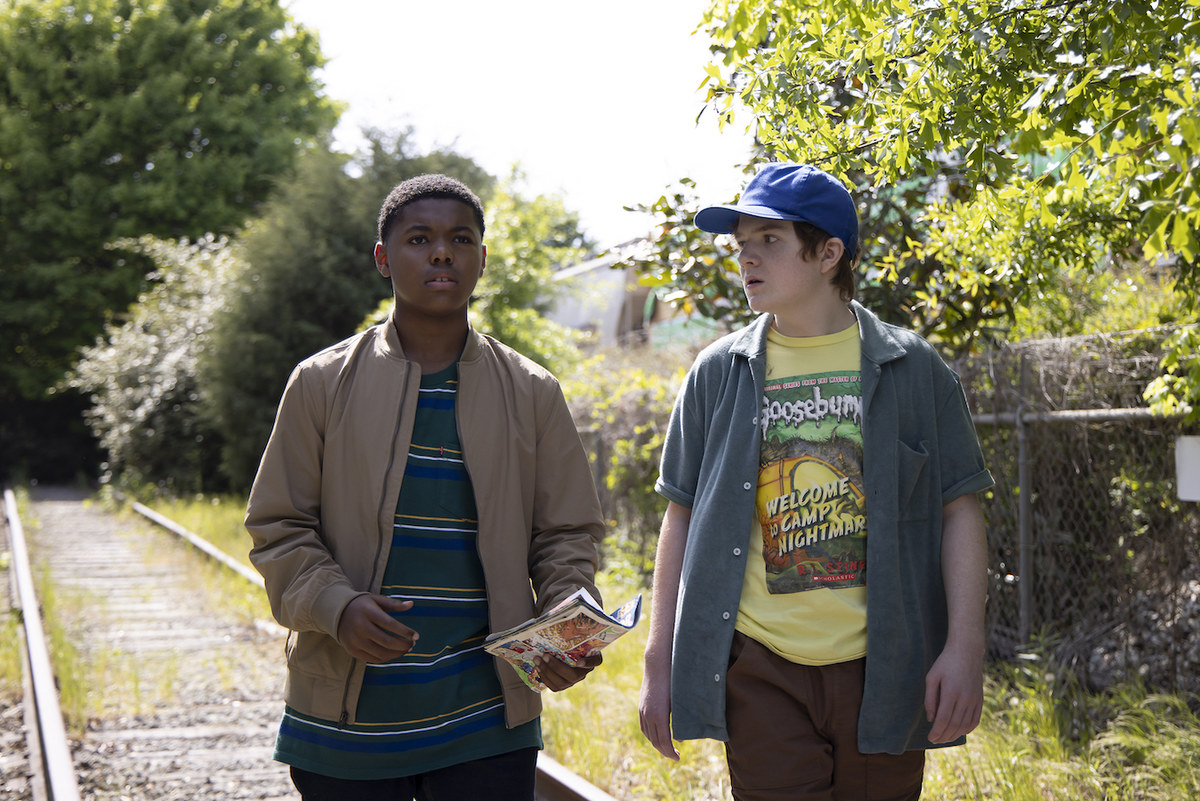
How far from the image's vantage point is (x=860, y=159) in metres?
3.09

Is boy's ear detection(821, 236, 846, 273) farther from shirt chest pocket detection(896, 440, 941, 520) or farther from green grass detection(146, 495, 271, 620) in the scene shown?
green grass detection(146, 495, 271, 620)

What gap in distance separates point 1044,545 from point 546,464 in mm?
3775

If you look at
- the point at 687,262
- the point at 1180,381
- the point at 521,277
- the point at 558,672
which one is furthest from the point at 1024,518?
the point at 521,277

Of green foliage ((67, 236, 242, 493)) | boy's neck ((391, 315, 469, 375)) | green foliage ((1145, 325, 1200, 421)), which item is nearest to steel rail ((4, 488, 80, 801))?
boy's neck ((391, 315, 469, 375))

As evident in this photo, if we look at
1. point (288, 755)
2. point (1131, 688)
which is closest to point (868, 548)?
point (288, 755)

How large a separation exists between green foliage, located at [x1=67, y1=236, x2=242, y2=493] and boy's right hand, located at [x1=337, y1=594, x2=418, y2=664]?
18218 millimetres

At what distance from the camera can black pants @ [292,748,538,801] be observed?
8.49ft

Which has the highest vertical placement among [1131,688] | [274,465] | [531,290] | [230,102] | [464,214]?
[230,102]

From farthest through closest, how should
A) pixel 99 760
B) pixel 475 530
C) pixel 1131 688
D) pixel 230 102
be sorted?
pixel 230 102, pixel 99 760, pixel 1131 688, pixel 475 530

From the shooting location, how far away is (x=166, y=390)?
2108 centimetres

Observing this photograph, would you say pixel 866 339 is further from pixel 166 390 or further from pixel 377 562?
pixel 166 390

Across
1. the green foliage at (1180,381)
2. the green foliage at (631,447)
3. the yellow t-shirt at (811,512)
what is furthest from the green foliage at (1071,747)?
the green foliage at (631,447)

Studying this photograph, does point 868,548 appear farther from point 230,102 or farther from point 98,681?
point 230,102

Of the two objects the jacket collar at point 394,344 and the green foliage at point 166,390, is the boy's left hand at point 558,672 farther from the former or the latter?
the green foliage at point 166,390
